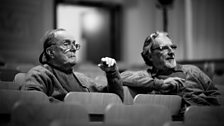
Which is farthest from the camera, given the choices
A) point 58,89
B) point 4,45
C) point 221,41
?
point 221,41

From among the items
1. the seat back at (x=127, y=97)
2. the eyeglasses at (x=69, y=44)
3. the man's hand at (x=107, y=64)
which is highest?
the eyeglasses at (x=69, y=44)

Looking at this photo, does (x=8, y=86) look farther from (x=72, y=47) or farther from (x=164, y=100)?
(x=164, y=100)

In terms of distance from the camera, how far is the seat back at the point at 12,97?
1.80 m

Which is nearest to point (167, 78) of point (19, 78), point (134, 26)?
point (19, 78)

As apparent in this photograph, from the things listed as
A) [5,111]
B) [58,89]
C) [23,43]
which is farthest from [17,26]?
[5,111]

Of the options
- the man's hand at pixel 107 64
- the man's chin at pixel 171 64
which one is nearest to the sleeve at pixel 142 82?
the man's chin at pixel 171 64

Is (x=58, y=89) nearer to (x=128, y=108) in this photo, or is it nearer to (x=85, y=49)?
(x=128, y=108)

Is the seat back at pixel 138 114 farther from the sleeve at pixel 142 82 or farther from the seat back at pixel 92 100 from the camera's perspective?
the sleeve at pixel 142 82

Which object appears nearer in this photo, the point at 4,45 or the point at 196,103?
the point at 196,103

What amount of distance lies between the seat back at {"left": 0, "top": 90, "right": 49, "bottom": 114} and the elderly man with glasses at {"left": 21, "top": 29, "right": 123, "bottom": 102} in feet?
0.68

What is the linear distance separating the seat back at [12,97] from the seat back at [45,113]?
198 mm

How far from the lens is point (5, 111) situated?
70.7 inches

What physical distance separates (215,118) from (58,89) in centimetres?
79

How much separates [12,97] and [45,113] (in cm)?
30
